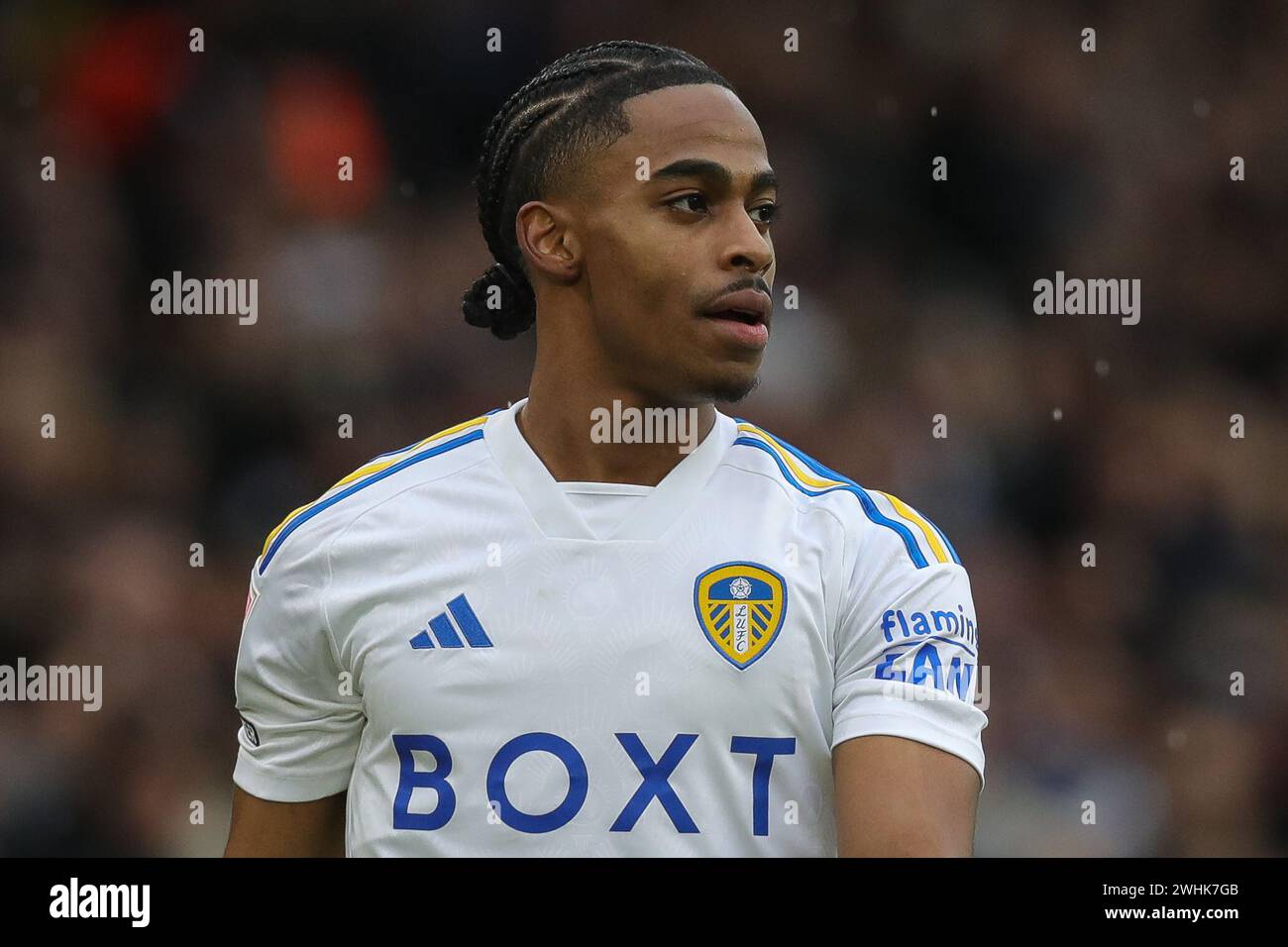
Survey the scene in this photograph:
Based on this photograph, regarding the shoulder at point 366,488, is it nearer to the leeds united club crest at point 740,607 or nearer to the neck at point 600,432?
the neck at point 600,432

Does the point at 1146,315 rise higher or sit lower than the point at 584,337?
higher

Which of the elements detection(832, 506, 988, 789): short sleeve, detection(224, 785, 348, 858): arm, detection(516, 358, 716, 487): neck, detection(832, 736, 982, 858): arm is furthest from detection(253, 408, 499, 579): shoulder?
detection(832, 736, 982, 858): arm

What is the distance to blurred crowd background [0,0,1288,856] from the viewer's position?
528 centimetres

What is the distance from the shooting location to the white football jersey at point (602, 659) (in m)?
2.57

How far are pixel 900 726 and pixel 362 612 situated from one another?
90 cm

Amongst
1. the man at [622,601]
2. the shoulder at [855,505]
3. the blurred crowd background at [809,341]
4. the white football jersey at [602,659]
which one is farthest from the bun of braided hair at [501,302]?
the blurred crowd background at [809,341]

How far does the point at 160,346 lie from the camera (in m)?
5.61

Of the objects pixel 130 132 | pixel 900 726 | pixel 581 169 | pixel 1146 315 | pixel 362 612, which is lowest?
pixel 900 726

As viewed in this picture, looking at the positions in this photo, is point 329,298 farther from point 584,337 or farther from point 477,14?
point 584,337

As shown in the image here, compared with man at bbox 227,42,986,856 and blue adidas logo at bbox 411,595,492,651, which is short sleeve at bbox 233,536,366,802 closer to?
man at bbox 227,42,986,856

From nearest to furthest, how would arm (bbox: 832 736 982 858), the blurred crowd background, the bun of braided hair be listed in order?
arm (bbox: 832 736 982 858)
the bun of braided hair
the blurred crowd background

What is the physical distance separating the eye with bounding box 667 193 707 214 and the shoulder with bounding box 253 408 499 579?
0.55m

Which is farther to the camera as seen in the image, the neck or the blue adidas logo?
the neck
